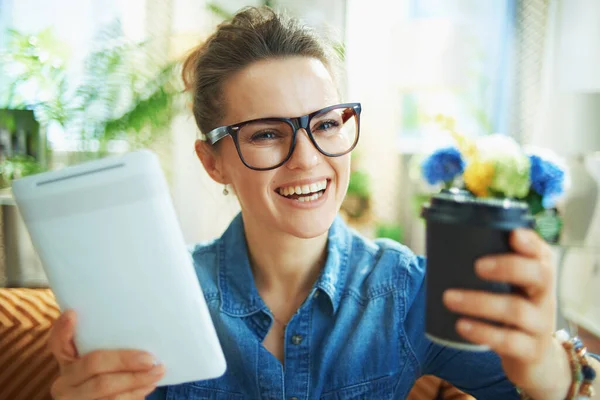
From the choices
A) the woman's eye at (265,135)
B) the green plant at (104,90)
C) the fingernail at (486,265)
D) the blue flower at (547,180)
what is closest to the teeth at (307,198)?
the woman's eye at (265,135)

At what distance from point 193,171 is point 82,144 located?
2.76 feet

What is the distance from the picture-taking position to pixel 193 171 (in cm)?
342

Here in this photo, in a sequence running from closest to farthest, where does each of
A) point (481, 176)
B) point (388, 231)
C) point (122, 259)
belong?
1. point (122, 259)
2. point (481, 176)
3. point (388, 231)

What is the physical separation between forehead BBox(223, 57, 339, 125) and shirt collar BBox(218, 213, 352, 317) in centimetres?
27

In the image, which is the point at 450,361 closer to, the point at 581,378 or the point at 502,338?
the point at 581,378

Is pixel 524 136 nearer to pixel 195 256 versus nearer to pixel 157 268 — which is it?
pixel 195 256

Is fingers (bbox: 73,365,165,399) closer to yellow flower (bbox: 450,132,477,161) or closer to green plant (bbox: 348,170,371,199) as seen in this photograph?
yellow flower (bbox: 450,132,477,161)

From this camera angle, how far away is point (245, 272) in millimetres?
993

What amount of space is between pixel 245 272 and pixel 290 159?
0.92 ft

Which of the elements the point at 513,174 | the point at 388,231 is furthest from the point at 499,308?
the point at 388,231

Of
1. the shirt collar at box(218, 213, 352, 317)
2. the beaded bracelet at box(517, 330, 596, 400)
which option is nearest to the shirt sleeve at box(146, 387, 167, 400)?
the shirt collar at box(218, 213, 352, 317)

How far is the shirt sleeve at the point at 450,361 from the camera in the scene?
75 cm

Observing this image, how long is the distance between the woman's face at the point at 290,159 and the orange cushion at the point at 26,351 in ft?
1.70

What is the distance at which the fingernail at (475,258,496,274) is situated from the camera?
0.44 metres
